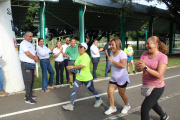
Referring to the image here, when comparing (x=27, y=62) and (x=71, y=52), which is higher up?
(x=71, y=52)

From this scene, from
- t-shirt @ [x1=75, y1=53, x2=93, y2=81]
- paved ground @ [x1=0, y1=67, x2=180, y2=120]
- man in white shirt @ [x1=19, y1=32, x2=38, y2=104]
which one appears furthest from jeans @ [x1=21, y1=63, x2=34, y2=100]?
t-shirt @ [x1=75, y1=53, x2=93, y2=81]

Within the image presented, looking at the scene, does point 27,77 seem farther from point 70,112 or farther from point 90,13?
point 90,13

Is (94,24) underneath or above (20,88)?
above

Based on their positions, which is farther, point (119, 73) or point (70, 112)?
point (70, 112)

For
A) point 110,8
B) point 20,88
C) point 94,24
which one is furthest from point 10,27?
point 94,24

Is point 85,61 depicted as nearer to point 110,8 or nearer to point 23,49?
point 23,49

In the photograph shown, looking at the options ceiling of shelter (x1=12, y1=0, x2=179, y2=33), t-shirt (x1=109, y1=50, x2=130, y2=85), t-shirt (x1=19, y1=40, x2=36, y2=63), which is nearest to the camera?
t-shirt (x1=109, y1=50, x2=130, y2=85)

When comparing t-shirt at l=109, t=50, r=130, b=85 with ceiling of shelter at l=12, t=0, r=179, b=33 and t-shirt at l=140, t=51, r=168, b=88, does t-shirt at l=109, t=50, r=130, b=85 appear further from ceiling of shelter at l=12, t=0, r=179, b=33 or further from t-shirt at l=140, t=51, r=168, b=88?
ceiling of shelter at l=12, t=0, r=179, b=33

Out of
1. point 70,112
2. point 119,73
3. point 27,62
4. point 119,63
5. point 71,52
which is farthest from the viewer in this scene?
point 71,52

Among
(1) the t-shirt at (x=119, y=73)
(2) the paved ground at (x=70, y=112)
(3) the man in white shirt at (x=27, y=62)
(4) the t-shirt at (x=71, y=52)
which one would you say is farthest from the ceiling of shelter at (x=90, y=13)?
(1) the t-shirt at (x=119, y=73)

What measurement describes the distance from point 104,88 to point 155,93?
12.0ft

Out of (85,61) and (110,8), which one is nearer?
(85,61)

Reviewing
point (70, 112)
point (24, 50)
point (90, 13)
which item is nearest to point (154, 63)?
point (70, 112)

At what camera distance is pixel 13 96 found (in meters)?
5.50
